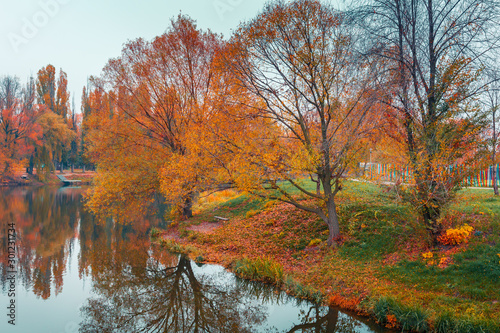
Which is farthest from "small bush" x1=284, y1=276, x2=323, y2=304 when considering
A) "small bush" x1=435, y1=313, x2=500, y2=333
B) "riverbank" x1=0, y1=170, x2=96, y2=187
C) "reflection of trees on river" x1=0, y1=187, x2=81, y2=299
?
"riverbank" x1=0, y1=170, x2=96, y2=187

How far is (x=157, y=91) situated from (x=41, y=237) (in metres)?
10.2

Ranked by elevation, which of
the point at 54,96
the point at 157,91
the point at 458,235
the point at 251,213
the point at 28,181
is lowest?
the point at 251,213

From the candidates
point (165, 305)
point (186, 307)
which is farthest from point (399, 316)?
point (165, 305)

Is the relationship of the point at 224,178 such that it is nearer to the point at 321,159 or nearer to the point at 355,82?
the point at 321,159

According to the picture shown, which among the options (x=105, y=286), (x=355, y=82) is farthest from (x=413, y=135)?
(x=105, y=286)

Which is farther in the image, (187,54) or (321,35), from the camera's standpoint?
(187,54)

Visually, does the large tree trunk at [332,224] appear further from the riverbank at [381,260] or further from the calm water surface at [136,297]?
the calm water surface at [136,297]

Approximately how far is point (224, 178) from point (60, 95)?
191 feet

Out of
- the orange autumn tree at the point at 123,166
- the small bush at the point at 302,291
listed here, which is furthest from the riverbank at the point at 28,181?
the small bush at the point at 302,291

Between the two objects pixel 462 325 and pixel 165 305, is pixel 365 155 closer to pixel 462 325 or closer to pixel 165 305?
pixel 462 325

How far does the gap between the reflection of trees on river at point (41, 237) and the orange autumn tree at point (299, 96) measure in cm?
735

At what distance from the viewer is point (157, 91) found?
1944 cm

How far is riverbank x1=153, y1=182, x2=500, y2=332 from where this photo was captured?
7.48m

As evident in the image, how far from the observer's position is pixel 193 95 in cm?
1936
